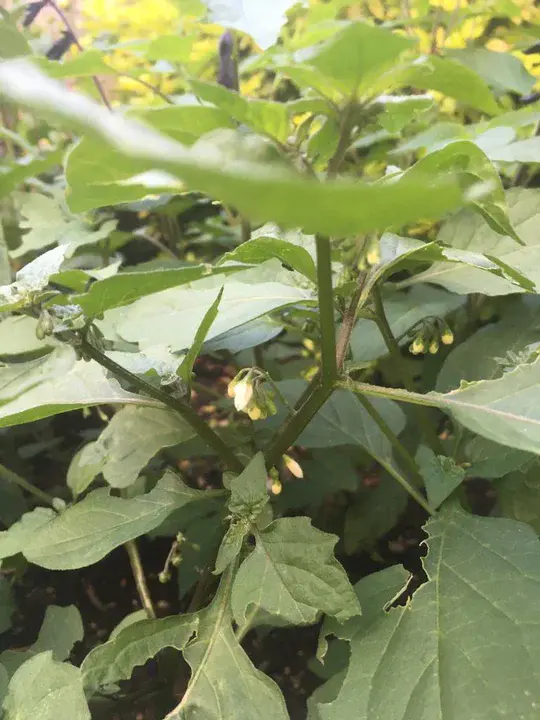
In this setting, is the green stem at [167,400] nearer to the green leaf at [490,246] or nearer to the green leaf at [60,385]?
the green leaf at [60,385]

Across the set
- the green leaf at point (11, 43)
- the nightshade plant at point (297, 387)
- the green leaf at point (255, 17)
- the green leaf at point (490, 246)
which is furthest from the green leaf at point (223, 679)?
the green leaf at point (11, 43)

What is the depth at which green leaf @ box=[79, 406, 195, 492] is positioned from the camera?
1.78 feet

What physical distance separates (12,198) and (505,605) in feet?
2.98

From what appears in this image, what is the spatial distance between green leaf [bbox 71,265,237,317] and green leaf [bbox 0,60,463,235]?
6.1 inches

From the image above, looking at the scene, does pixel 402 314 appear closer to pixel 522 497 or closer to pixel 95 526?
pixel 522 497

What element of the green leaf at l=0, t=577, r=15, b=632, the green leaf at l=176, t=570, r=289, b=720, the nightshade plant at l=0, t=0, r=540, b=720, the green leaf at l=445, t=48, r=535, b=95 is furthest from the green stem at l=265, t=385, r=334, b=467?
the green leaf at l=445, t=48, r=535, b=95

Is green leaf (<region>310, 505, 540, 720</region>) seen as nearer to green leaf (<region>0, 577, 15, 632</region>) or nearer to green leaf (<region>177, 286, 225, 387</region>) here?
green leaf (<region>177, 286, 225, 387</region>)

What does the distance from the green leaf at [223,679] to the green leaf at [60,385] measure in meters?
0.18

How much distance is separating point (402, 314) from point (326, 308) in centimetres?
25

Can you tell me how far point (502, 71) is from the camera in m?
0.80

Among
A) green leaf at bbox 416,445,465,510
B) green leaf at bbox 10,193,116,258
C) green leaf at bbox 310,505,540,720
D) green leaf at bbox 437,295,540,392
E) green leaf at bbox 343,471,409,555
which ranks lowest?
green leaf at bbox 343,471,409,555

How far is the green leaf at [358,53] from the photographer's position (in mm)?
298

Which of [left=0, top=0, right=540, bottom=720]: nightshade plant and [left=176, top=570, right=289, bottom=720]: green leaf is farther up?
[left=0, top=0, right=540, bottom=720]: nightshade plant

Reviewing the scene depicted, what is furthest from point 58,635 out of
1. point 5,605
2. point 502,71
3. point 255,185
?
point 502,71
